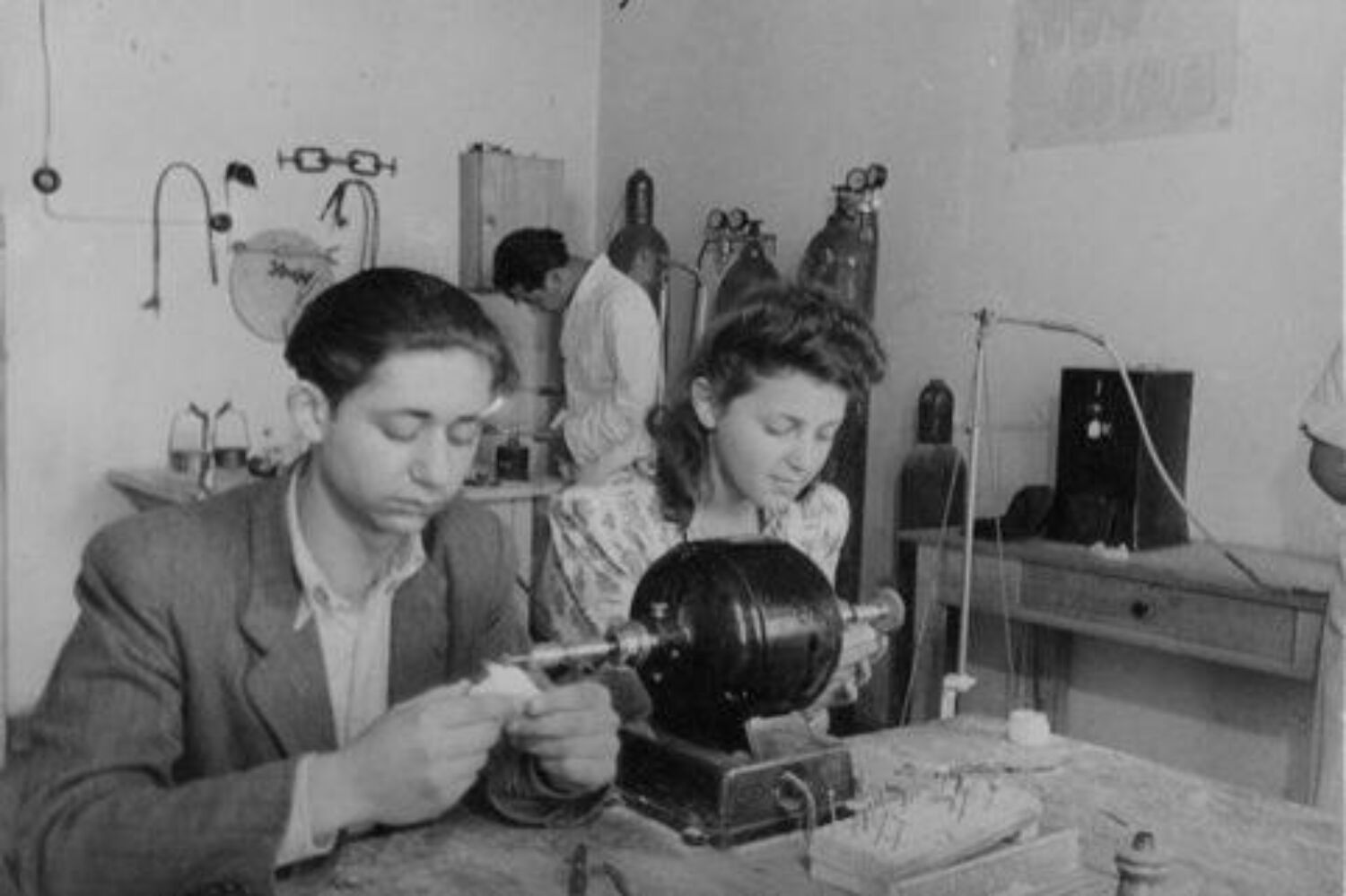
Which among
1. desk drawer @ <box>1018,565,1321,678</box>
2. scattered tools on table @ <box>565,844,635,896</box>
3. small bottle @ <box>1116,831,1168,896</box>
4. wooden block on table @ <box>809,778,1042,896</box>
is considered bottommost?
desk drawer @ <box>1018,565,1321,678</box>

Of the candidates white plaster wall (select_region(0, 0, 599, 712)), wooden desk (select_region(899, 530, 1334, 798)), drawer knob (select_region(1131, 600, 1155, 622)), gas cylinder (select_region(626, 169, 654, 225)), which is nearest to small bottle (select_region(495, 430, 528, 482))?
white plaster wall (select_region(0, 0, 599, 712))

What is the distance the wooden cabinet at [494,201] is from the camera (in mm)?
6121

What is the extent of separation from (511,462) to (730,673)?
403 cm

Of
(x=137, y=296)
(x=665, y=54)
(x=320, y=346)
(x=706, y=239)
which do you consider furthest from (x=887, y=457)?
(x=320, y=346)

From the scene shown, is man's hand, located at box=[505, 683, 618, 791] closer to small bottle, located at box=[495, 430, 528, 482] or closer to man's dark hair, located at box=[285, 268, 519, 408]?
man's dark hair, located at box=[285, 268, 519, 408]

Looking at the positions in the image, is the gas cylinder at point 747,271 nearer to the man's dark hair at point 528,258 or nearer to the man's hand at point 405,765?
the man's dark hair at point 528,258

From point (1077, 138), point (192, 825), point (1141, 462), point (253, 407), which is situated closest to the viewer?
point (192, 825)

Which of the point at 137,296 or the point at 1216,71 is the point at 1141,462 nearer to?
the point at 1216,71

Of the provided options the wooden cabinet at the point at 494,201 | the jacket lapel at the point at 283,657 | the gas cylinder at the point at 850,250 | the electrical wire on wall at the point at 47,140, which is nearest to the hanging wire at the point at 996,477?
the gas cylinder at the point at 850,250

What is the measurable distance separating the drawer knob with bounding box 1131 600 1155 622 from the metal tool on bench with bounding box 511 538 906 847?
1.96 m

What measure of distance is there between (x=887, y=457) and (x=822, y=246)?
0.86m

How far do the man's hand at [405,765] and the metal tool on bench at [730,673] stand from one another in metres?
0.13

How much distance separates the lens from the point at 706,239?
5.89 metres

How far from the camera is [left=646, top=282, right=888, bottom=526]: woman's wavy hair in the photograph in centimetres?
252
